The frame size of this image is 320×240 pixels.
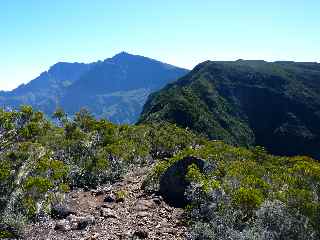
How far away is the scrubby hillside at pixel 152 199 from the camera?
16.4 meters

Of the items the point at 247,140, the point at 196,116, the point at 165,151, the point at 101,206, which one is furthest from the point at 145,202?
the point at 247,140

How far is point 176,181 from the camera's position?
→ 71.6ft

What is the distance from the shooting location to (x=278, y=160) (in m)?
33.1

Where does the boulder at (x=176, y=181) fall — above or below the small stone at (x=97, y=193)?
above

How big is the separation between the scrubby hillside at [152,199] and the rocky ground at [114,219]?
0.04 meters

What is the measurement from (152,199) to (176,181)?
4.66ft

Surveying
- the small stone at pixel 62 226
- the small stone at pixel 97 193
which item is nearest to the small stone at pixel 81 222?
the small stone at pixel 62 226

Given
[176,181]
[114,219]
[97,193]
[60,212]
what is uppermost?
[176,181]

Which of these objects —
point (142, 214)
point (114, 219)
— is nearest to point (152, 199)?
point (142, 214)

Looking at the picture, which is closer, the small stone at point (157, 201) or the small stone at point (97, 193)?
the small stone at point (157, 201)

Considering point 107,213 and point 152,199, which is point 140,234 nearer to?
point 107,213

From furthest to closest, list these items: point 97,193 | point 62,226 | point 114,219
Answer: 1. point 97,193
2. point 114,219
3. point 62,226

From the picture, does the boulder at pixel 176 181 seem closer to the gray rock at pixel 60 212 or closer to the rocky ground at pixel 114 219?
the rocky ground at pixel 114 219

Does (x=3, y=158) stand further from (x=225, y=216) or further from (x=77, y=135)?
(x=225, y=216)
